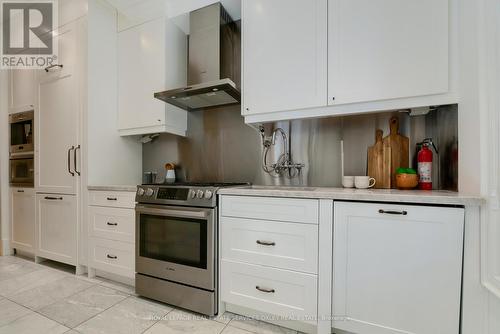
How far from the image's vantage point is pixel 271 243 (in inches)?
52.8

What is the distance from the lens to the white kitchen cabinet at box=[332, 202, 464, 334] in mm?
1029

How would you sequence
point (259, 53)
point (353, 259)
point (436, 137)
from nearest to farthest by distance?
point (353, 259)
point (436, 137)
point (259, 53)

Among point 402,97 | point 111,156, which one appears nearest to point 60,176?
→ point 111,156

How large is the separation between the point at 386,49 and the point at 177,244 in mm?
1869

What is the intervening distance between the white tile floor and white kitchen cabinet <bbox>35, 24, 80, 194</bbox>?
847 millimetres

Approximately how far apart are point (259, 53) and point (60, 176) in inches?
88.2

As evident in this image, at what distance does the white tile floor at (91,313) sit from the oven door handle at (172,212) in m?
0.67

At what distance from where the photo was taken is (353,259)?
1188 millimetres

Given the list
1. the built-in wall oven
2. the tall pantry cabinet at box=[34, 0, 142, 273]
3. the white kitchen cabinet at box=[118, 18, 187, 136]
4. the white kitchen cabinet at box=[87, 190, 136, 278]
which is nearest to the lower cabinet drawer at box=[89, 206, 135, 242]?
the white kitchen cabinet at box=[87, 190, 136, 278]

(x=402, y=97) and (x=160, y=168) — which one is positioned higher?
(x=402, y=97)

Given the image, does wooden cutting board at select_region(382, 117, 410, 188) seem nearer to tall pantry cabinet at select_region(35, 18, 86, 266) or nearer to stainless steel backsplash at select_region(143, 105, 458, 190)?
stainless steel backsplash at select_region(143, 105, 458, 190)

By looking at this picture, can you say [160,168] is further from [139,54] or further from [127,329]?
[127,329]

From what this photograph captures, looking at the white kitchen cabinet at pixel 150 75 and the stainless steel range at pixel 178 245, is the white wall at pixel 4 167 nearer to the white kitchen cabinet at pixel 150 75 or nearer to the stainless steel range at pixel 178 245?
the white kitchen cabinet at pixel 150 75

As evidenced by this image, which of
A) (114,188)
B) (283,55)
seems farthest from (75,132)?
(283,55)
